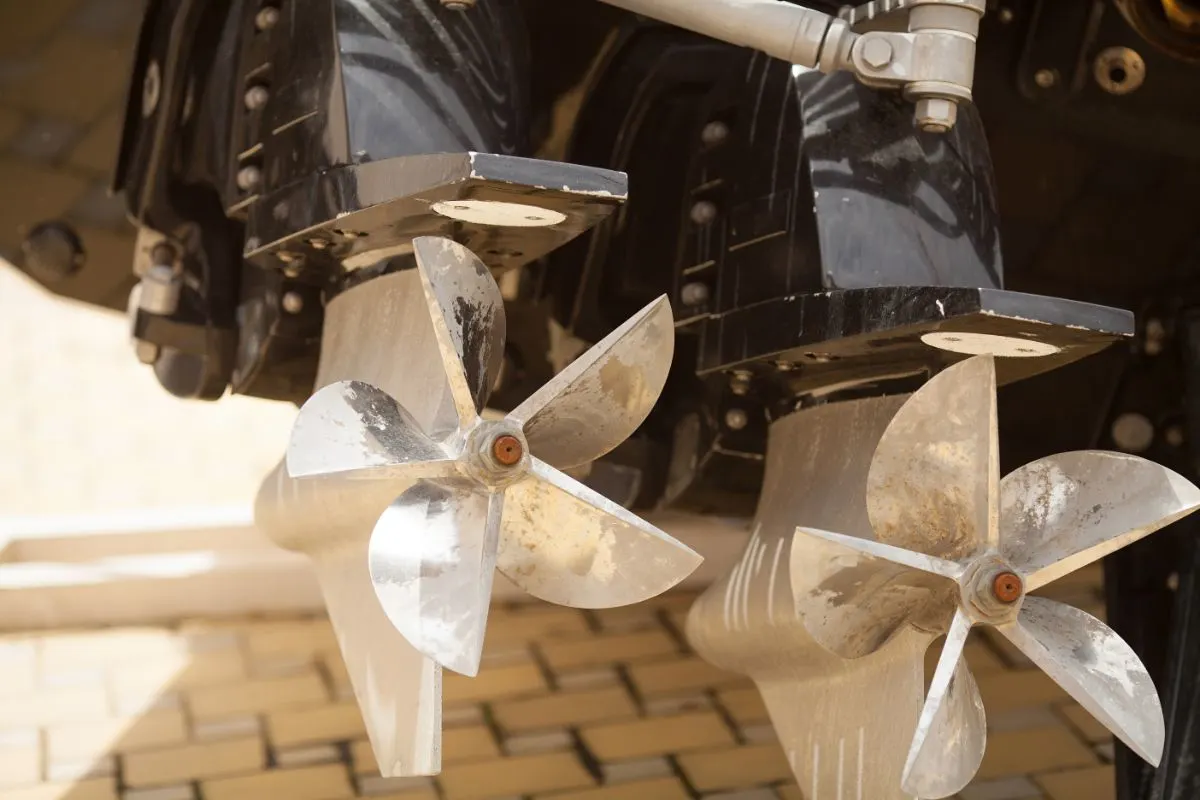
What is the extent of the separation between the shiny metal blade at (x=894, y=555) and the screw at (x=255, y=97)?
806mm

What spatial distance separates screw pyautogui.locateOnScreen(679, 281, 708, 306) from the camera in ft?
5.28

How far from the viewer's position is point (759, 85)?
1.59 metres

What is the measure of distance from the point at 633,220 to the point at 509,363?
316mm

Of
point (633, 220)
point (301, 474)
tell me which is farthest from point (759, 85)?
point (301, 474)

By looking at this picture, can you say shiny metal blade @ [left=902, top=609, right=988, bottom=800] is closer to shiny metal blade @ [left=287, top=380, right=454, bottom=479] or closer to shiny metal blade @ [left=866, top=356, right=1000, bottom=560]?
shiny metal blade @ [left=866, top=356, right=1000, bottom=560]

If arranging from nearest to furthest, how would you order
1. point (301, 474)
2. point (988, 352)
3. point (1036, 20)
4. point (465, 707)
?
point (301, 474) < point (988, 352) < point (1036, 20) < point (465, 707)

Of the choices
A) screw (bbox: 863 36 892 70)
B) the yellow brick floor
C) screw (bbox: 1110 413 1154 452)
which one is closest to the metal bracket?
screw (bbox: 863 36 892 70)

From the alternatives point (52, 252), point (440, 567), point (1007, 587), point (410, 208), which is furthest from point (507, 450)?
point (52, 252)

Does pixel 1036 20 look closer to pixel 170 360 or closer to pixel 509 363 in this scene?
pixel 509 363

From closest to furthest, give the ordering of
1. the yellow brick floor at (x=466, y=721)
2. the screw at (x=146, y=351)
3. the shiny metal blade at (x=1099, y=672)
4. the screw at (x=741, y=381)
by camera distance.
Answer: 1. the shiny metal blade at (x=1099, y=672)
2. the screw at (x=741, y=381)
3. the yellow brick floor at (x=466, y=721)
4. the screw at (x=146, y=351)

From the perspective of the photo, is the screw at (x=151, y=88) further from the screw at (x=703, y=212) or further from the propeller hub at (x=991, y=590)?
the propeller hub at (x=991, y=590)

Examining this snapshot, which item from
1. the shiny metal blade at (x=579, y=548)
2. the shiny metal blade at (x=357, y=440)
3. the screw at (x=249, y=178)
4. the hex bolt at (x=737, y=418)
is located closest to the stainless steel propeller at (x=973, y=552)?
the shiny metal blade at (x=579, y=548)

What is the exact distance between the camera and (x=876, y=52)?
1361 mm

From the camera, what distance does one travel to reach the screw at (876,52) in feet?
4.45
